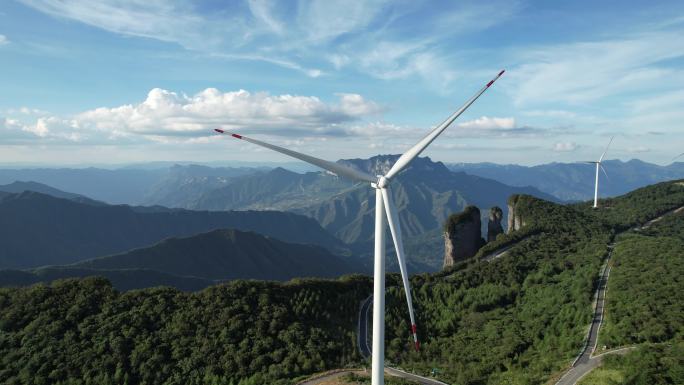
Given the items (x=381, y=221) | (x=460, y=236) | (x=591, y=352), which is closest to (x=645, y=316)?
(x=591, y=352)

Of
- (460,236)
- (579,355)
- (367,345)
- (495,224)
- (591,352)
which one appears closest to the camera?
(579,355)

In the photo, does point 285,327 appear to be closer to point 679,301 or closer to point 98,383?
point 98,383

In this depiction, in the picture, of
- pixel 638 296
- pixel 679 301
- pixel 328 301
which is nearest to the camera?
pixel 679 301

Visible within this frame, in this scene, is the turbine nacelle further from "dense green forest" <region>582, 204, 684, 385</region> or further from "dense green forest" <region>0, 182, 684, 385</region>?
"dense green forest" <region>582, 204, 684, 385</region>

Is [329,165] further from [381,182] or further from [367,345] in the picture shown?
[367,345]

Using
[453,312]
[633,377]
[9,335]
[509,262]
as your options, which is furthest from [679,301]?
[9,335]
